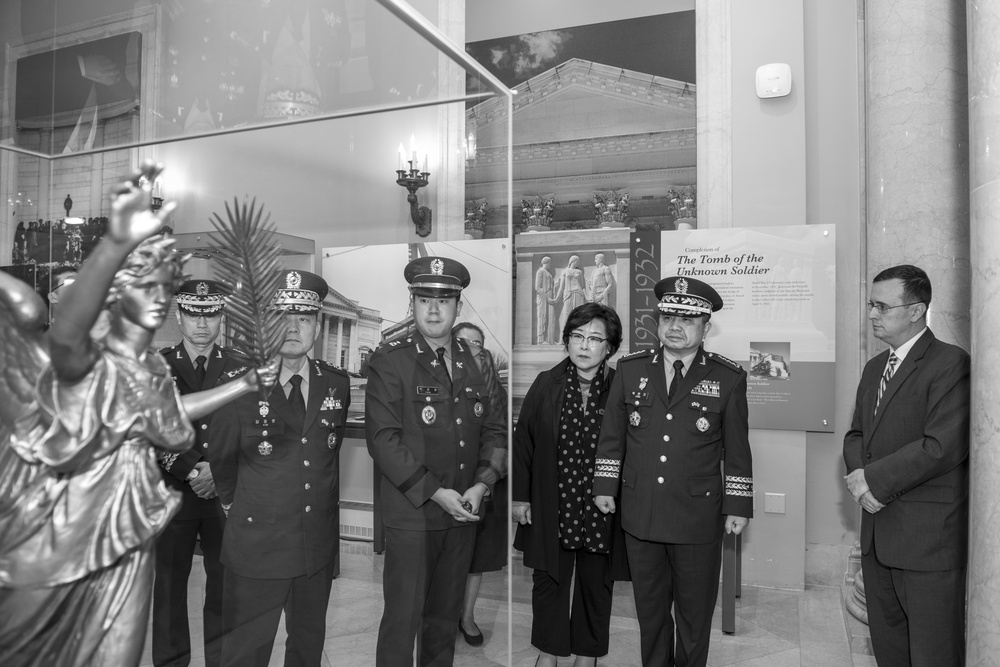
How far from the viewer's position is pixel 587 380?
11.8 feet

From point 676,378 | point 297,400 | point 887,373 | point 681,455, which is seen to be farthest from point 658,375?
point 297,400

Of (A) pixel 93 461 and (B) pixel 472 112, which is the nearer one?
(A) pixel 93 461

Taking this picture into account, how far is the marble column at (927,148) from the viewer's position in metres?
3.67

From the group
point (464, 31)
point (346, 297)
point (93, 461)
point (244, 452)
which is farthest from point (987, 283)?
point (464, 31)

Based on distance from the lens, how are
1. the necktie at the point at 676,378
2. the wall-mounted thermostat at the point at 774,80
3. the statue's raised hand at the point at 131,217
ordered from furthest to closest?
the wall-mounted thermostat at the point at 774,80, the necktie at the point at 676,378, the statue's raised hand at the point at 131,217

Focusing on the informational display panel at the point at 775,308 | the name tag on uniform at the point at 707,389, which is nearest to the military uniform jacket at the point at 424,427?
the name tag on uniform at the point at 707,389

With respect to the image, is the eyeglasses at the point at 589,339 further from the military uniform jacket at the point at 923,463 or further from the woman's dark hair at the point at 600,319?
the military uniform jacket at the point at 923,463

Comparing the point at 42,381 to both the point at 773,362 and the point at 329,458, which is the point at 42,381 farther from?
the point at 773,362

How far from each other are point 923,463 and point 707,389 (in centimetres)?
85

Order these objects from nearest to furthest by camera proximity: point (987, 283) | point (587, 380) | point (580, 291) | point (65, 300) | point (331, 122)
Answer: point (65, 300), point (331, 122), point (987, 283), point (587, 380), point (580, 291)

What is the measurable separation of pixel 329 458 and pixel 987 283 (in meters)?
2.32

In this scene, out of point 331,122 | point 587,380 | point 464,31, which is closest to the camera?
point 331,122

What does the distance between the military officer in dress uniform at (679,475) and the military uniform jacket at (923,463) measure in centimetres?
54

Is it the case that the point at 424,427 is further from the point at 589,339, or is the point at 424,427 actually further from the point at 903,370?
the point at 903,370
